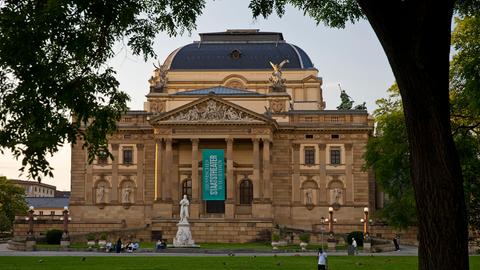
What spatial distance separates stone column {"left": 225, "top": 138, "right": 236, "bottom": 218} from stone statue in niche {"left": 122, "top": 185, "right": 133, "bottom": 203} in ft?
35.9

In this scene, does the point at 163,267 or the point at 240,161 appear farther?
the point at 240,161

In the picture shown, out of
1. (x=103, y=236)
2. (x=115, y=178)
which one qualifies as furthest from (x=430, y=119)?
(x=115, y=178)

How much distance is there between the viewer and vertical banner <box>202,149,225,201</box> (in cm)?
7962

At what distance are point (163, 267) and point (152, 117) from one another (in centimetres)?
4652

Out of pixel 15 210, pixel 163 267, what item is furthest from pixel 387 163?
pixel 15 210

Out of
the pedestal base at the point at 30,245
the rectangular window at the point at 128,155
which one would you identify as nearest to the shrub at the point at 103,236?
the rectangular window at the point at 128,155

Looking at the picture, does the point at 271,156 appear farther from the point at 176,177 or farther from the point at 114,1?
the point at 114,1

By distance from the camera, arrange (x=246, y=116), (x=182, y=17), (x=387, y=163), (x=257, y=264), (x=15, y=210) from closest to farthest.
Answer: (x=182, y=17) → (x=257, y=264) → (x=387, y=163) → (x=246, y=116) → (x=15, y=210)

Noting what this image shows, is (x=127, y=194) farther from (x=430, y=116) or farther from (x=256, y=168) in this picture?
(x=430, y=116)

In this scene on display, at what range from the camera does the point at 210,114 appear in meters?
84.2

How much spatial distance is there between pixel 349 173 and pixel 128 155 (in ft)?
73.8

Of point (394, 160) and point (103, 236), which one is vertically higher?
point (394, 160)

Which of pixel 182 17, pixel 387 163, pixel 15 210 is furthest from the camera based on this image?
pixel 15 210

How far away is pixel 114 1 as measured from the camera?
16047 millimetres
